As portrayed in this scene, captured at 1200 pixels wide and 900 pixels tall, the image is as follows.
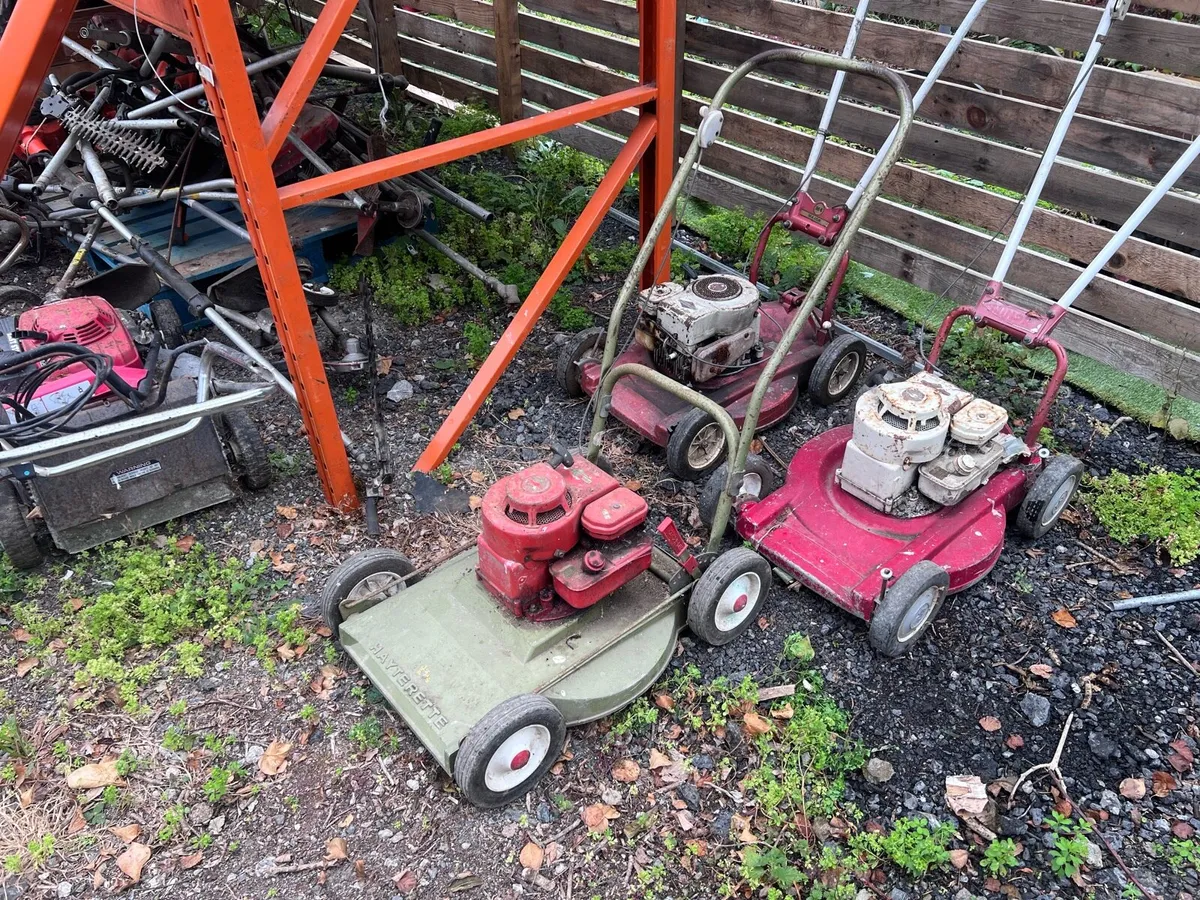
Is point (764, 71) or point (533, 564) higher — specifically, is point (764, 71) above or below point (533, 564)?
above

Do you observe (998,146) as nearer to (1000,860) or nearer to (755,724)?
(755,724)

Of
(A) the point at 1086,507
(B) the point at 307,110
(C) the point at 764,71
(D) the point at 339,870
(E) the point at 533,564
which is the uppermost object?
(C) the point at 764,71

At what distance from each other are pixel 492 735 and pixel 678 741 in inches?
29.6

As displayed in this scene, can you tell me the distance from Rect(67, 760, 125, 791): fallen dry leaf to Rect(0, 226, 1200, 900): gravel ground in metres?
0.08

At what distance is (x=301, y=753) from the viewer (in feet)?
9.21

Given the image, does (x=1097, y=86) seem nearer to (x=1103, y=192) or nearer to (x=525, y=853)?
(x=1103, y=192)

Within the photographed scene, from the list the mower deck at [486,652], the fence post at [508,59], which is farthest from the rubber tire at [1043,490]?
the fence post at [508,59]

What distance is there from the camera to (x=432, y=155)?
3.21 metres

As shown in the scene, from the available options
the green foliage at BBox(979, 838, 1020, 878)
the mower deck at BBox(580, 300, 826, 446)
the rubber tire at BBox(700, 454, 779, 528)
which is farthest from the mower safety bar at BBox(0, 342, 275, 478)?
the green foliage at BBox(979, 838, 1020, 878)

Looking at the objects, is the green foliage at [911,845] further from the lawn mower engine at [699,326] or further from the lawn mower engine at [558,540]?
the lawn mower engine at [699,326]

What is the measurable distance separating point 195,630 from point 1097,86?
4.44 m

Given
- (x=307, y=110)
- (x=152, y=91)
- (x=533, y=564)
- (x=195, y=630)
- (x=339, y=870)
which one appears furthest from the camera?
(x=307, y=110)

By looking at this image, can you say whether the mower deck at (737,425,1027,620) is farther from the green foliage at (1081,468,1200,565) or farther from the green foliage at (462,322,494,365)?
the green foliage at (462,322,494,365)

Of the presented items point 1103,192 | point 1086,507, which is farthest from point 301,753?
point 1103,192
